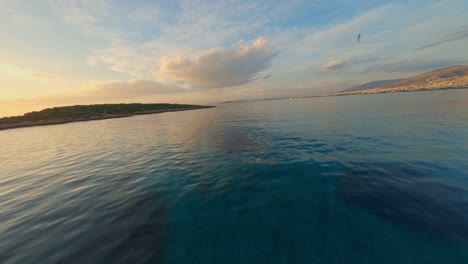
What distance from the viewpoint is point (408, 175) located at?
8.20 metres

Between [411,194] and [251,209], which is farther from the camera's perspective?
[411,194]

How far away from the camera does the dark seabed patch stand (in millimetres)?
5152

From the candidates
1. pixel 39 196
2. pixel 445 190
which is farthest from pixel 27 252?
pixel 445 190

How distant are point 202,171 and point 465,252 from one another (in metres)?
10.0

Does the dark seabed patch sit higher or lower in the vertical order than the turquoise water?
lower

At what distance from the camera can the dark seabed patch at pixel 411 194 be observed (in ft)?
16.9

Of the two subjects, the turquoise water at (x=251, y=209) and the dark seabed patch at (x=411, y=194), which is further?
the dark seabed patch at (x=411, y=194)

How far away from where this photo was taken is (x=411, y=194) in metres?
6.65

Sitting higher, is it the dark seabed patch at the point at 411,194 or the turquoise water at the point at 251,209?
the turquoise water at the point at 251,209

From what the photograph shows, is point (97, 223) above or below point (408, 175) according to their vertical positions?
above

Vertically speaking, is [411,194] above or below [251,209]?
below

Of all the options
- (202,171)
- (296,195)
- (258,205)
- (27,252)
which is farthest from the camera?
(202,171)

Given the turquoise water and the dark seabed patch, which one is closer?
the turquoise water

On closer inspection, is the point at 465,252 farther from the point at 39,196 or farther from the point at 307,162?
the point at 39,196
